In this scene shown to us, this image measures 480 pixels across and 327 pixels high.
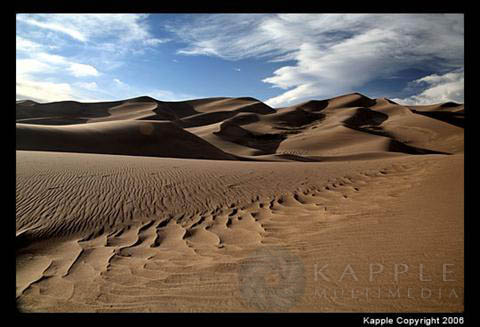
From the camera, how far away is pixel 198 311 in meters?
2.65

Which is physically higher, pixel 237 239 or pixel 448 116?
pixel 448 116
